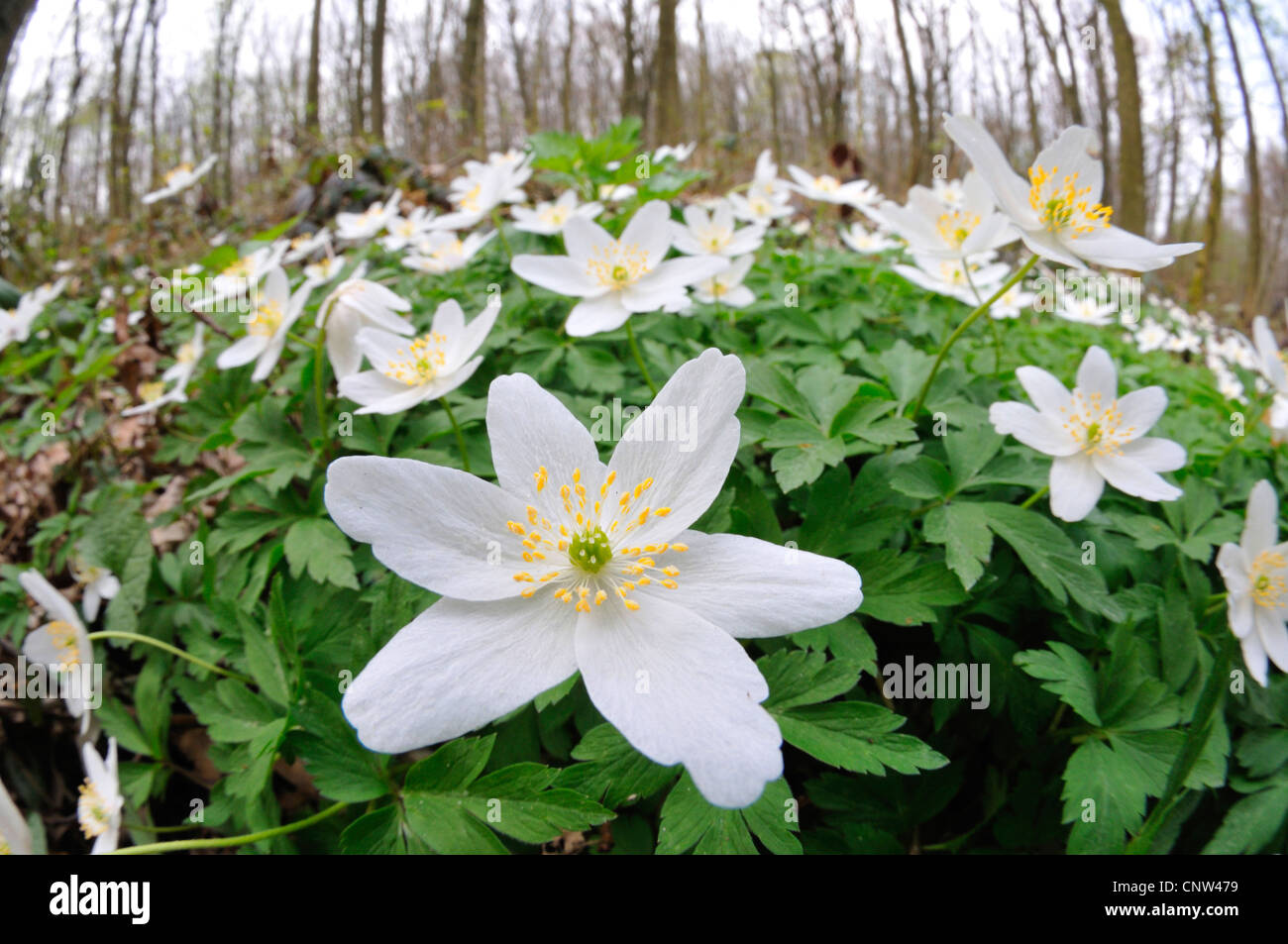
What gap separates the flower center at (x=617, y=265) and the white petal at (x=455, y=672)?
1.18 m

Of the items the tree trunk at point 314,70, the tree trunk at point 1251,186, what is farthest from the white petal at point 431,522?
the tree trunk at point 1251,186

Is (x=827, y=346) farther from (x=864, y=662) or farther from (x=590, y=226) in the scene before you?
(x=864, y=662)

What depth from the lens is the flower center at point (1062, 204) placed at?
1685 mm

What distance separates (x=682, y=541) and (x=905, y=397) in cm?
111

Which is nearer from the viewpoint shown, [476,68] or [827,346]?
[827,346]

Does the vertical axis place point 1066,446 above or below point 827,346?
below

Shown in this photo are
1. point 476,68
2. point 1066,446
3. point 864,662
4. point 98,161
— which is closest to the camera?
point 864,662

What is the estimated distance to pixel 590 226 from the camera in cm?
211

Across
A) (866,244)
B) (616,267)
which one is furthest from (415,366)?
(866,244)

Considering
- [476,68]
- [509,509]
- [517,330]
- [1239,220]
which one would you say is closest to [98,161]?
[476,68]

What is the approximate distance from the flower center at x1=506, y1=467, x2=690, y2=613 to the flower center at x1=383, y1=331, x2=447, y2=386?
72cm

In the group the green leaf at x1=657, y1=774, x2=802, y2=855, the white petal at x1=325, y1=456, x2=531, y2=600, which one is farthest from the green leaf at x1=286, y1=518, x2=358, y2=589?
the green leaf at x1=657, y1=774, x2=802, y2=855

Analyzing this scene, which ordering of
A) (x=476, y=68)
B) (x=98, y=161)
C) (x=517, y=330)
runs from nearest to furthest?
(x=517, y=330), (x=476, y=68), (x=98, y=161)

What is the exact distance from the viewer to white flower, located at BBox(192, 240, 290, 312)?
249cm
